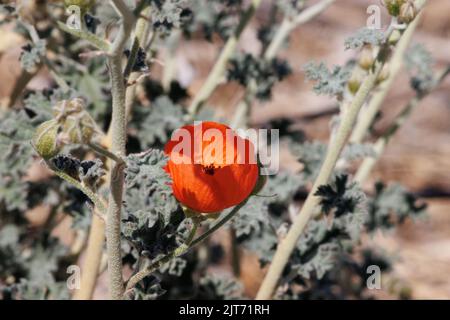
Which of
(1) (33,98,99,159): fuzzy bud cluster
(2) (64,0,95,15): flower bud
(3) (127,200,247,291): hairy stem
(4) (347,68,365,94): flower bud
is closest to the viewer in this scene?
(1) (33,98,99,159): fuzzy bud cluster

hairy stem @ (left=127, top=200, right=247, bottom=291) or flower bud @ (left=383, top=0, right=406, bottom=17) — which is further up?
flower bud @ (left=383, top=0, right=406, bottom=17)

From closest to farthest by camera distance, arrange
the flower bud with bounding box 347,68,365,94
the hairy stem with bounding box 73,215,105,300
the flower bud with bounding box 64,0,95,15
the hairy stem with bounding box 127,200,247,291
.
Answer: the flower bud with bounding box 64,0,95,15 → the hairy stem with bounding box 127,200,247,291 → the flower bud with bounding box 347,68,365,94 → the hairy stem with bounding box 73,215,105,300

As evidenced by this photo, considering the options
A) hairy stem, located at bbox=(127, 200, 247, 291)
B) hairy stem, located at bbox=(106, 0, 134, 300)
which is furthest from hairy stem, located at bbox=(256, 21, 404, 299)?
hairy stem, located at bbox=(106, 0, 134, 300)

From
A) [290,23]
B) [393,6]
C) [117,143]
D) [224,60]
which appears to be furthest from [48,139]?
[290,23]

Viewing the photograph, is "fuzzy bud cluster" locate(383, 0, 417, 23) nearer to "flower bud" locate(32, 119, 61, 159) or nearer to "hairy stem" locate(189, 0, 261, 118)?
"flower bud" locate(32, 119, 61, 159)

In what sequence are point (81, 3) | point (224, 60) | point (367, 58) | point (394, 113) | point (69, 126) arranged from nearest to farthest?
point (69, 126)
point (81, 3)
point (367, 58)
point (224, 60)
point (394, 113)

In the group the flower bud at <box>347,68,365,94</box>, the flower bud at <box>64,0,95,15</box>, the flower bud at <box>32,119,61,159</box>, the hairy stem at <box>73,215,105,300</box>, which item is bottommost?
the hairy stem at <box>73,215,105,300</box>

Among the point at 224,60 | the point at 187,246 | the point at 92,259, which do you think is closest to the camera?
the point at 187,246

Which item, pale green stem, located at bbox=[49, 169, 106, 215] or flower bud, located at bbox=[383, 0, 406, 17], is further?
flower bud, located at bbox=[383, 0, 406, 17]

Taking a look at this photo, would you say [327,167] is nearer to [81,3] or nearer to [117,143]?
[117,143]
